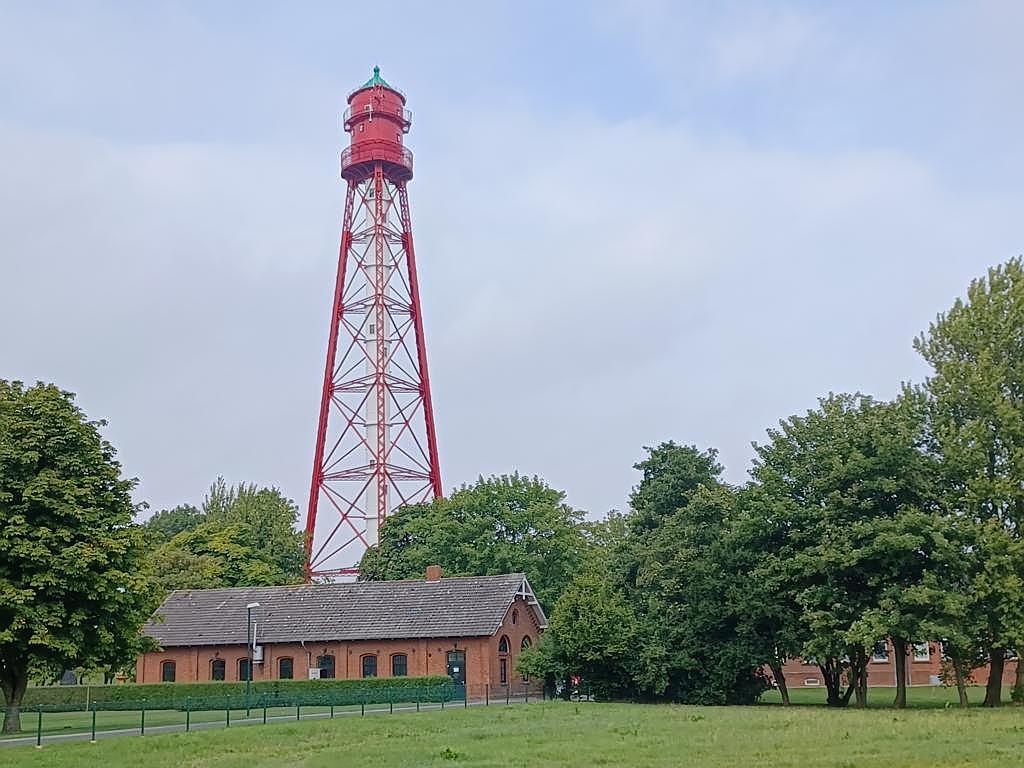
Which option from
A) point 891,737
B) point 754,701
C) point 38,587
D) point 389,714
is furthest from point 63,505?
point 754,701

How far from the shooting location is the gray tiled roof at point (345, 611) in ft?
188

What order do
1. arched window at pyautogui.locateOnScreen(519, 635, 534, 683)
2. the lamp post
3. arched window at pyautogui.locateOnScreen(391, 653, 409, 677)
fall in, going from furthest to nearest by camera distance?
arched window at pyautogui.locateOnScreen(519, 635, 534, 683), arched window at pyautogui.locateOnScreen(391, 653, 409, 677), the lamp post

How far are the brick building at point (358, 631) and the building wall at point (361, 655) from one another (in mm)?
51

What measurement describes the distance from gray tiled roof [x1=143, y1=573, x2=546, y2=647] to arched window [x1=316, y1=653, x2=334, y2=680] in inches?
44.8

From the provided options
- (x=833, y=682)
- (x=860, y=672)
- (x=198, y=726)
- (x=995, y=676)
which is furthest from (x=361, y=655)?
(x=995, y=676)

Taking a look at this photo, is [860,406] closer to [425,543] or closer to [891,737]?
[891,737]

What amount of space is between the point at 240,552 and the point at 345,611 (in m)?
21.5

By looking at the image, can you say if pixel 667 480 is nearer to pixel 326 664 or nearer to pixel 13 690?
pixel 326 664

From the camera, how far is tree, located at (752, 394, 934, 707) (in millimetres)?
42469

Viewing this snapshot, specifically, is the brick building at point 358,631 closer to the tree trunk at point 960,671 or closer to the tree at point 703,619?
the tree at point 703,619

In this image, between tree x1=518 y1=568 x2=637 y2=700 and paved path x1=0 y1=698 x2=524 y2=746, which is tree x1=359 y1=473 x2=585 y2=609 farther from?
paved path x1=0 y1=698 x2=524 y2=746

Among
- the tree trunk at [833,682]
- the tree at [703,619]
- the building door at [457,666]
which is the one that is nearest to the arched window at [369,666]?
the building door at [457,666]

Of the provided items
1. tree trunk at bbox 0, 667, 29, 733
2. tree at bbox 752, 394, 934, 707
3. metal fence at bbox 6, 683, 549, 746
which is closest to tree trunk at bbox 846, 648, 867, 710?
tree at bbox 752, 394, 934, 707

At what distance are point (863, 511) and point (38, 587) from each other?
29352 mm
